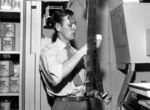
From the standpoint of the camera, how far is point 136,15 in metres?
1.84

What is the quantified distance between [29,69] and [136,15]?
959mm

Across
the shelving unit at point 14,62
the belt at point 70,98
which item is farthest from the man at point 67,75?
the shelving unit at point 14,62

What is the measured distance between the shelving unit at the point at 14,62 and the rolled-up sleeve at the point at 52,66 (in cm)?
32

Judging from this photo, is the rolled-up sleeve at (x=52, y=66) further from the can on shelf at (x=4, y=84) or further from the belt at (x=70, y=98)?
the can on shelf at (x=4, y=84)

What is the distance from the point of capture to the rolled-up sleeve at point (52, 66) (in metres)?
1.39

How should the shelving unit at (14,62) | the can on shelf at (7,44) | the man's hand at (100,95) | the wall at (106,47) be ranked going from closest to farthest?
the man's hand at (100,95) → the shelving unit at (14,62) → the can on shelf at (7,44) → the wall at (106,47)

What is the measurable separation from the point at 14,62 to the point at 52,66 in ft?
2.07

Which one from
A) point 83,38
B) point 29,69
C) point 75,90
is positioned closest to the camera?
point 75,90

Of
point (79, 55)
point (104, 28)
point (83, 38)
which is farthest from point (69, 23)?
point (104, 28)

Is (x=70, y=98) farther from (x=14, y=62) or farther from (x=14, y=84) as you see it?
(x=14, y=62)

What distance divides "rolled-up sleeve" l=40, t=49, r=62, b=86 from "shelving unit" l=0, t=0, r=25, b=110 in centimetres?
32

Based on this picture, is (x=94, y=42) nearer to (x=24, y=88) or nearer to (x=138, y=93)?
(x=138, y=93)

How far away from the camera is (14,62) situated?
1918mm

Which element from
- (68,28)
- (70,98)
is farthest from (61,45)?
(70,98)
